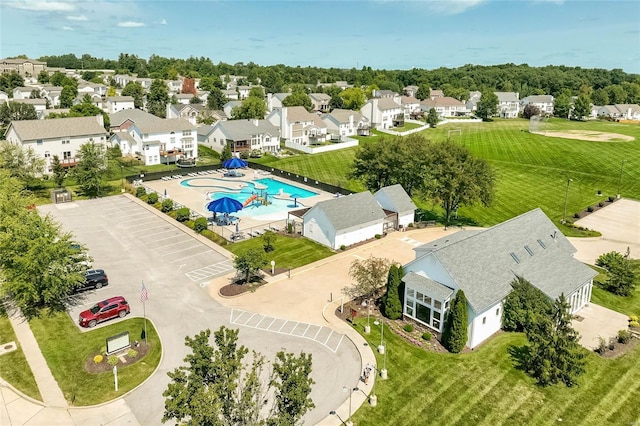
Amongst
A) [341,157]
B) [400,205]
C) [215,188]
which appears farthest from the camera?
[341,157]

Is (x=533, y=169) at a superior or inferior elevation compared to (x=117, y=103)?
inferior

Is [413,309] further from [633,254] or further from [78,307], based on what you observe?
[633,254]

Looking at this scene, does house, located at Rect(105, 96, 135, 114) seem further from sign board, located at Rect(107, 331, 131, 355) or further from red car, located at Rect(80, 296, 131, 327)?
sign board, located at Rect(107, 331, 131, 355)

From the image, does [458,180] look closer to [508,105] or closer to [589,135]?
[589,135]

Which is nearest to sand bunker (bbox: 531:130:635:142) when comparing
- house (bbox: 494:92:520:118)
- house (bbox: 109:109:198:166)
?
house (bbox: 494:92:520:118)

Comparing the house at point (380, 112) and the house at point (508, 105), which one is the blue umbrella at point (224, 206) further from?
the house at point (508, 105)

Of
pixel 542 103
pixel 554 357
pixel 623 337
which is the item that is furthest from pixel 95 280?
pixel 542 103

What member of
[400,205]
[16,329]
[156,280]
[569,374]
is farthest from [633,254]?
[16,329]
